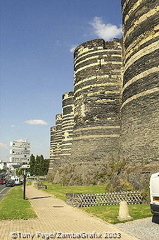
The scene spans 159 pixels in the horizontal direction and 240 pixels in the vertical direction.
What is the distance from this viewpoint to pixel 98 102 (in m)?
28.3

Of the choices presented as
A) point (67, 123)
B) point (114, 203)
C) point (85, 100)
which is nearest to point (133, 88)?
point (114, 203)

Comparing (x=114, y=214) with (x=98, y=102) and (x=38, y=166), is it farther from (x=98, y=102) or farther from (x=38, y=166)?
(x=38, y=166)

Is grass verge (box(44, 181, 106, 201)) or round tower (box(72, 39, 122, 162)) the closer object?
grass verge (box(44, 181, 106, 201))

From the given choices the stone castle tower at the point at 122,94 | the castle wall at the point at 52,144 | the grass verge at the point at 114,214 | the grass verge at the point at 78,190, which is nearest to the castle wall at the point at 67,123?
the stone castle tower at the point at 122,94

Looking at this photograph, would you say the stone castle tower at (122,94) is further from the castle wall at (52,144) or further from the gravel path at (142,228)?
the castle wall at (52,144)

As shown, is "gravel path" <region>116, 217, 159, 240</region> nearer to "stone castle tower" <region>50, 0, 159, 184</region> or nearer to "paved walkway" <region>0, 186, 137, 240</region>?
"paved walkway" <region>0, 186, 137, 240</region>

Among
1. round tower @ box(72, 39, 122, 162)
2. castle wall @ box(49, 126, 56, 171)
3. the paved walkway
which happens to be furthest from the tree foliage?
the paved walkway

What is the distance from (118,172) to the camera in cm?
1873

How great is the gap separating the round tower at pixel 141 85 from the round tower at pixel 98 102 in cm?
677

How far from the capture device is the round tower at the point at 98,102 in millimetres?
27203

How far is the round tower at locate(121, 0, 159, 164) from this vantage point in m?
16.4

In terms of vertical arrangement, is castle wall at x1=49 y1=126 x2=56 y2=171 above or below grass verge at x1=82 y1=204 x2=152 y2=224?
above

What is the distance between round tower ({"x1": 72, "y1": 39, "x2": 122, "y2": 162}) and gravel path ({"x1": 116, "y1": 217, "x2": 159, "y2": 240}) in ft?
56.1

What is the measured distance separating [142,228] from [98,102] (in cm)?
2068
